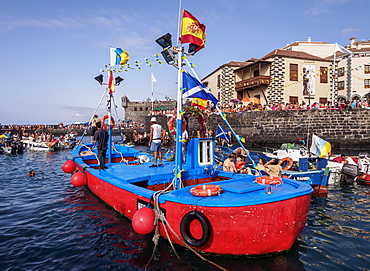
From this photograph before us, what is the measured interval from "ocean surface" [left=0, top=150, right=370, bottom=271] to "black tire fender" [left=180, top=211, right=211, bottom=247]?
0.45m

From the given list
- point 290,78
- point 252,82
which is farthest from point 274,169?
point 290,78

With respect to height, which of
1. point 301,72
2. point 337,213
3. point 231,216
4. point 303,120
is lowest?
point 337,213

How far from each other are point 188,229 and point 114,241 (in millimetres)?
2288

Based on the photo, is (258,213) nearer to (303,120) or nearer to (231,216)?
(231,216)

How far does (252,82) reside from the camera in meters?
34.8

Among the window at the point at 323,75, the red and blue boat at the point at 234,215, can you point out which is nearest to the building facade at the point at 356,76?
the window at the point at 323,75

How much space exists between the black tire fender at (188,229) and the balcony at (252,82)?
3084cm

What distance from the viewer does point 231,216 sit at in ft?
16.2

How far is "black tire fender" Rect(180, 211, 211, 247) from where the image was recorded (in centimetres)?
501

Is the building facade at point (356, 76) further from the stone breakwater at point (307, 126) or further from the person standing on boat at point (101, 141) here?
the person standing on boat at point (101, 141)

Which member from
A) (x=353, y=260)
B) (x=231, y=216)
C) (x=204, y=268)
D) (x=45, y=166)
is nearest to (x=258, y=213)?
(x=231, y=216)

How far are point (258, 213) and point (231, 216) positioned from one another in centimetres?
51

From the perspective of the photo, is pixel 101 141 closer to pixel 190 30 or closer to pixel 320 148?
pixel 190 30

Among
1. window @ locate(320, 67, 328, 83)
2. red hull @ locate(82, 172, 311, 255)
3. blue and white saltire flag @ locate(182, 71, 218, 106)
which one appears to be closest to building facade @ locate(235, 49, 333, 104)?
window @ locate(320, 67, 328, 83)
